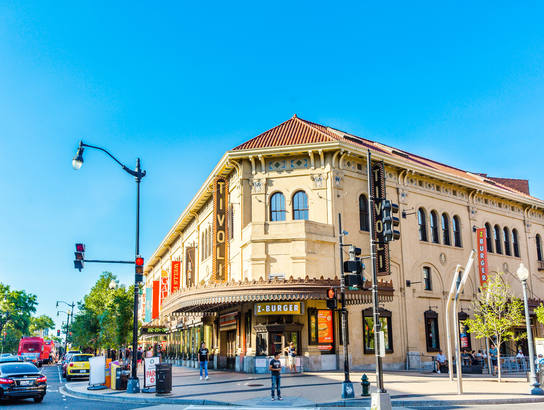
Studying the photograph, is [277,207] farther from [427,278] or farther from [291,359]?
[427,278]

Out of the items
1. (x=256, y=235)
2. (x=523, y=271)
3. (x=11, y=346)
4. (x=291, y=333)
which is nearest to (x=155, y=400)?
(x=291, y=333)

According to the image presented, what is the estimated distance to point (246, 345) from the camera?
27.8 meters

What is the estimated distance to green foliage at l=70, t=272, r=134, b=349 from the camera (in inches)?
1980

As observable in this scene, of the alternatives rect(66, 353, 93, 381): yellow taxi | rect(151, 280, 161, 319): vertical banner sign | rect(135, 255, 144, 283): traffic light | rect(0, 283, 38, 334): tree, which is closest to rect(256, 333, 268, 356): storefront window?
rect(135, 255, 144, 283): traffic light

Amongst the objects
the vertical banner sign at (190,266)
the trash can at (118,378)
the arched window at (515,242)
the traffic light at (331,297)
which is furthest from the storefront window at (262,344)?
the arched window at (515,242)

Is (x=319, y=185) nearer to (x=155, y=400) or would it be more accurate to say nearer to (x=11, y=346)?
(x=155, y=400)

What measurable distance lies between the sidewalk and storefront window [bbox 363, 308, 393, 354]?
15.2ft

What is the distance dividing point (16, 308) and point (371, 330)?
9505 centimetres

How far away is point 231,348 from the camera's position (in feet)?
101

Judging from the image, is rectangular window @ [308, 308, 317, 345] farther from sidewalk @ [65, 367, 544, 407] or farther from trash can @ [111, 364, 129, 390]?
trash can @ [111, 364, 129, 390]

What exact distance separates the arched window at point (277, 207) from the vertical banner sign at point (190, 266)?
589 inches

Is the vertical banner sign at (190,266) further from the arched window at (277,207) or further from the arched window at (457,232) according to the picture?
the arched window at (457,232)

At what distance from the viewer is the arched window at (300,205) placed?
29.1 metres

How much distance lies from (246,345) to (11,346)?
303 ft
